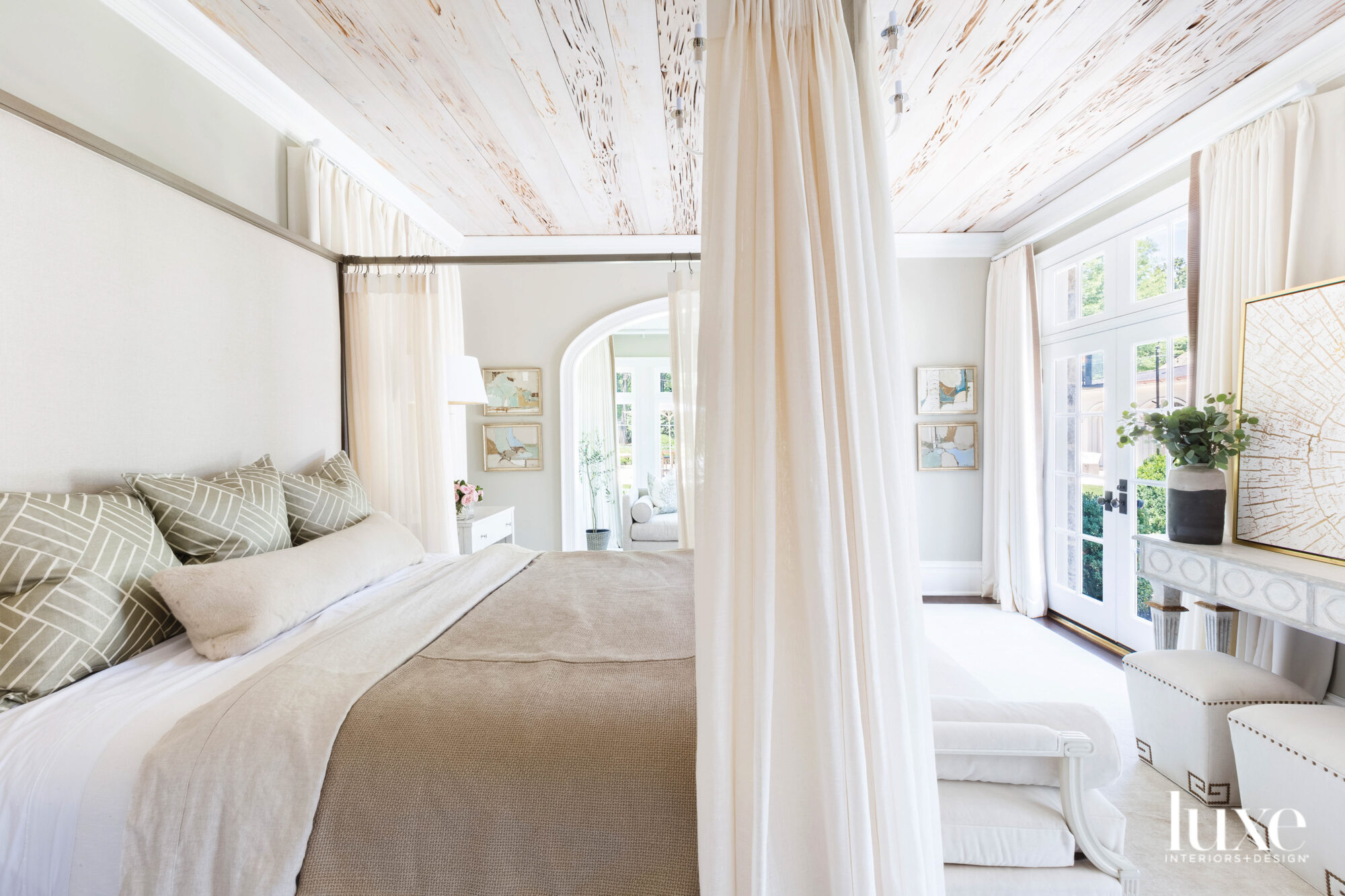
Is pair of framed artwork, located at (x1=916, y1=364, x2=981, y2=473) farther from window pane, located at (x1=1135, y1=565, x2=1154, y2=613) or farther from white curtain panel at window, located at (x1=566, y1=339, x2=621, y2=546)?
white curtain panel at window, located at (x1=566, y1=339, x2=621, y2=546)

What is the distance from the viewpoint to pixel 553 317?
439 cm

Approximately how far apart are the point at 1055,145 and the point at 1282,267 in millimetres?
1137

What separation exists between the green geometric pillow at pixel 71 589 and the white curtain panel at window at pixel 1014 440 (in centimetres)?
437

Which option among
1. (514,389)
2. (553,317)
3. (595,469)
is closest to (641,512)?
(595,469)

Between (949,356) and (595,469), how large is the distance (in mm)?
4059

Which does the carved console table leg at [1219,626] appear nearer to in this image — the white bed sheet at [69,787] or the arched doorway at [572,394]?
the white bed sheet at [69,787]

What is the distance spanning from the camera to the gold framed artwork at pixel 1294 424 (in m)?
1.99

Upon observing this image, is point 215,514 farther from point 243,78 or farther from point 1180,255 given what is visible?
point 1180,255

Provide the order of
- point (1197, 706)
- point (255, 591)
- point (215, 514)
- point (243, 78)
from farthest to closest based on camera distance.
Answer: point (243, 78) → point (1197, 706) → point (215, 514) → point (255, 591)

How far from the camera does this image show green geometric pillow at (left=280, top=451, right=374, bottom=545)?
2.04 metres

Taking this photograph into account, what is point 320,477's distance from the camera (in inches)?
90.8

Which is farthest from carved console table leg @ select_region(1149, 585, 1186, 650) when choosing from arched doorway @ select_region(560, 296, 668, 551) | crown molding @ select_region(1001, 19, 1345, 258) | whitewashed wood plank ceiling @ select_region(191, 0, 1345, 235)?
arched doorway @ select_region(560, 296, 668, 551)

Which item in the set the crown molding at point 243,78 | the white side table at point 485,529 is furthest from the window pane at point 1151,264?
the crown molding at point 243,78

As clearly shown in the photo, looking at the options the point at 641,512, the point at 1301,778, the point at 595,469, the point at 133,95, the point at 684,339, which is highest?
the point at 133,95
